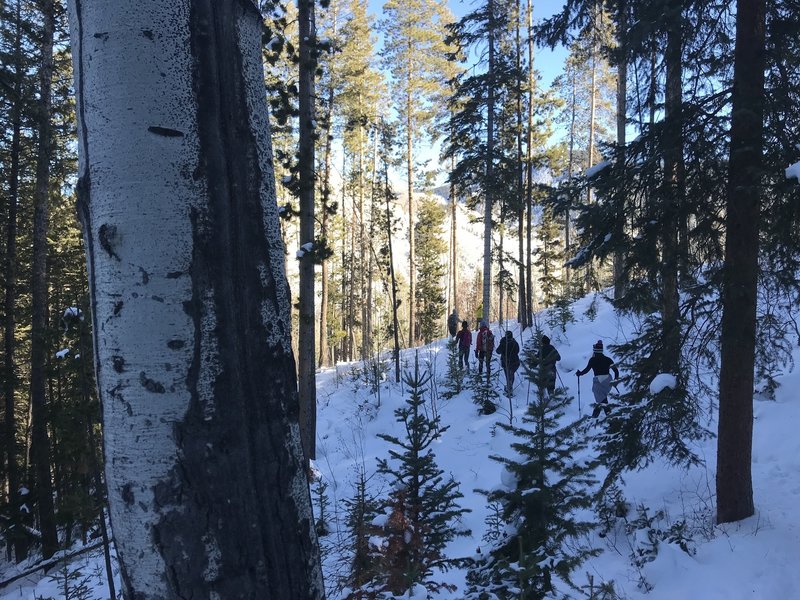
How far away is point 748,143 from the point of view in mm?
4652

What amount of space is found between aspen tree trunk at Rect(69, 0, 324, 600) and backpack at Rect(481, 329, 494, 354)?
12084 mm

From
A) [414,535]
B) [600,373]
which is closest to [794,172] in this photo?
[414,535]

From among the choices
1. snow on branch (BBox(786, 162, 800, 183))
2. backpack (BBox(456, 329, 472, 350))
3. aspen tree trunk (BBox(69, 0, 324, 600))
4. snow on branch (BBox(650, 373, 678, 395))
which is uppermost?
snow on branch (BBox(786, 162, 800, 183))

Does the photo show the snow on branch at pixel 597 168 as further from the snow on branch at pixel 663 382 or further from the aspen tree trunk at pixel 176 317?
the aspen tree trunk at pixel 176 317

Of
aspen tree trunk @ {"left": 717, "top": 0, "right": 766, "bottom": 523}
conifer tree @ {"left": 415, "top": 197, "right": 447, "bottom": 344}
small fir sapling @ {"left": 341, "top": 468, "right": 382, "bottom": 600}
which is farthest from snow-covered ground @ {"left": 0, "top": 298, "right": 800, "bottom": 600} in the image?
conifer tree @ {"left": 415, "top": 197, "right": 447, "bottom": 344}

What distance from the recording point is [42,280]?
1014 cm

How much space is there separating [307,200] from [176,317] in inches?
351

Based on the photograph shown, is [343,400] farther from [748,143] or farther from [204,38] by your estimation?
[204,38]

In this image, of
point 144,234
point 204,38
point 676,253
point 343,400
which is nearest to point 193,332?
point 144,234

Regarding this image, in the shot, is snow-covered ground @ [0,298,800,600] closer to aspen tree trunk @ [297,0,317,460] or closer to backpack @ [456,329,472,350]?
aspen tree trunk @ [297,0,317,460]

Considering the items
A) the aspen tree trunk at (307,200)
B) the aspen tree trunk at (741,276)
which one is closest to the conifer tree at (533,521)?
the aspen tree trunk at (741,276)

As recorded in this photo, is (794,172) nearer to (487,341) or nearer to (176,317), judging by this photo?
(176,317)

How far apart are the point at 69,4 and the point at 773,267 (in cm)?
632

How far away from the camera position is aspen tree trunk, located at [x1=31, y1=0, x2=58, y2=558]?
953 cm
